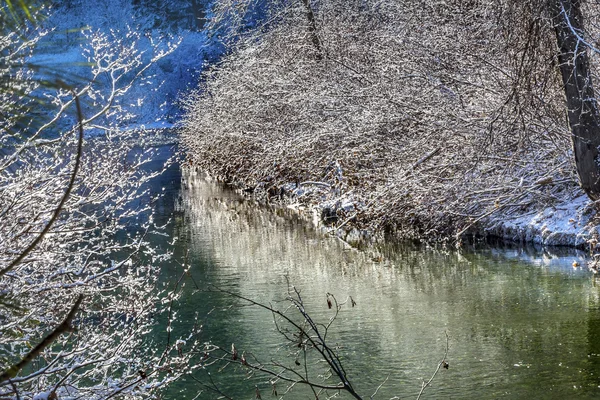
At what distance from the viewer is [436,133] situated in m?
14.2

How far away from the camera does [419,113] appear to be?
47.9 ft

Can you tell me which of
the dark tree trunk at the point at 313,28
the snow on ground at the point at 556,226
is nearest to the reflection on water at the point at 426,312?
the snow on ground at the point at 556,226

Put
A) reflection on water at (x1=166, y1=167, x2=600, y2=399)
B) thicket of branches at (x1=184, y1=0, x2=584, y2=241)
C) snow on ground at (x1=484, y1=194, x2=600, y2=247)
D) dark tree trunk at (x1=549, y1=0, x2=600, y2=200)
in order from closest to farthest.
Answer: reflection on water at (x1=166, y1=167, x2=600, y2=399)
dark tree trunk at (x1=549, y1=0, x2=600, y2=200)
snow on ground at (x1=484, y1=194, x2=600, y2=247)
thicket of branches at (x1=184, y1=0, x2=584, y2=241)

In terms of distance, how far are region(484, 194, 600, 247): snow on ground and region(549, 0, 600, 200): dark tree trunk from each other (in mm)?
473

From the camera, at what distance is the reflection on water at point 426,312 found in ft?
24.7

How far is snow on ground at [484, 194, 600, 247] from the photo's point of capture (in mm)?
12016

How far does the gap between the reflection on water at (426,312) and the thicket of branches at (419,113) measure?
1148 mm

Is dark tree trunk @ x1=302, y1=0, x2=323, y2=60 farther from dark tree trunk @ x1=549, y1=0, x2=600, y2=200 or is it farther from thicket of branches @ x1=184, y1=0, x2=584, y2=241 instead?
dark tree trunk @ x1=549, y1=0, x2=600, y2=200

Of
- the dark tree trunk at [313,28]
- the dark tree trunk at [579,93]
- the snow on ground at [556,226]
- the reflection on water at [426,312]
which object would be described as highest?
the dark tree trunk at [313,28]

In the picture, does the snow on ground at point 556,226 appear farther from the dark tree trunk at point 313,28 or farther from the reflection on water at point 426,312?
the dark tree trunk at point 313,28

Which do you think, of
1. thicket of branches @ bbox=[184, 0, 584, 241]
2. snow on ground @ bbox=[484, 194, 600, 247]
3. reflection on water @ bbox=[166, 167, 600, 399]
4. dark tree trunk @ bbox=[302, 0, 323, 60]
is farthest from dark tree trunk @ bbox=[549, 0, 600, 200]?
dark tree trunk @ bbox=[302, 0, 323, 60]

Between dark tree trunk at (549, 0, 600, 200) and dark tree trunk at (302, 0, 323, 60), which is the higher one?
dark tree trunk at (302, 0, 323, 60)

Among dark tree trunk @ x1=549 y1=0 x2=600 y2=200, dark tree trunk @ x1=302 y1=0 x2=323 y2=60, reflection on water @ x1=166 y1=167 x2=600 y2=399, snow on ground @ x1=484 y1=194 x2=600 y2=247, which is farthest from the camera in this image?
dark tree trunk @ x1=302 y1=0 x2=323 y2=60

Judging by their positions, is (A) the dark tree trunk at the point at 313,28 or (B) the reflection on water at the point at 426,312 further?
(A) the dark tree trunk at the point at 313,28
